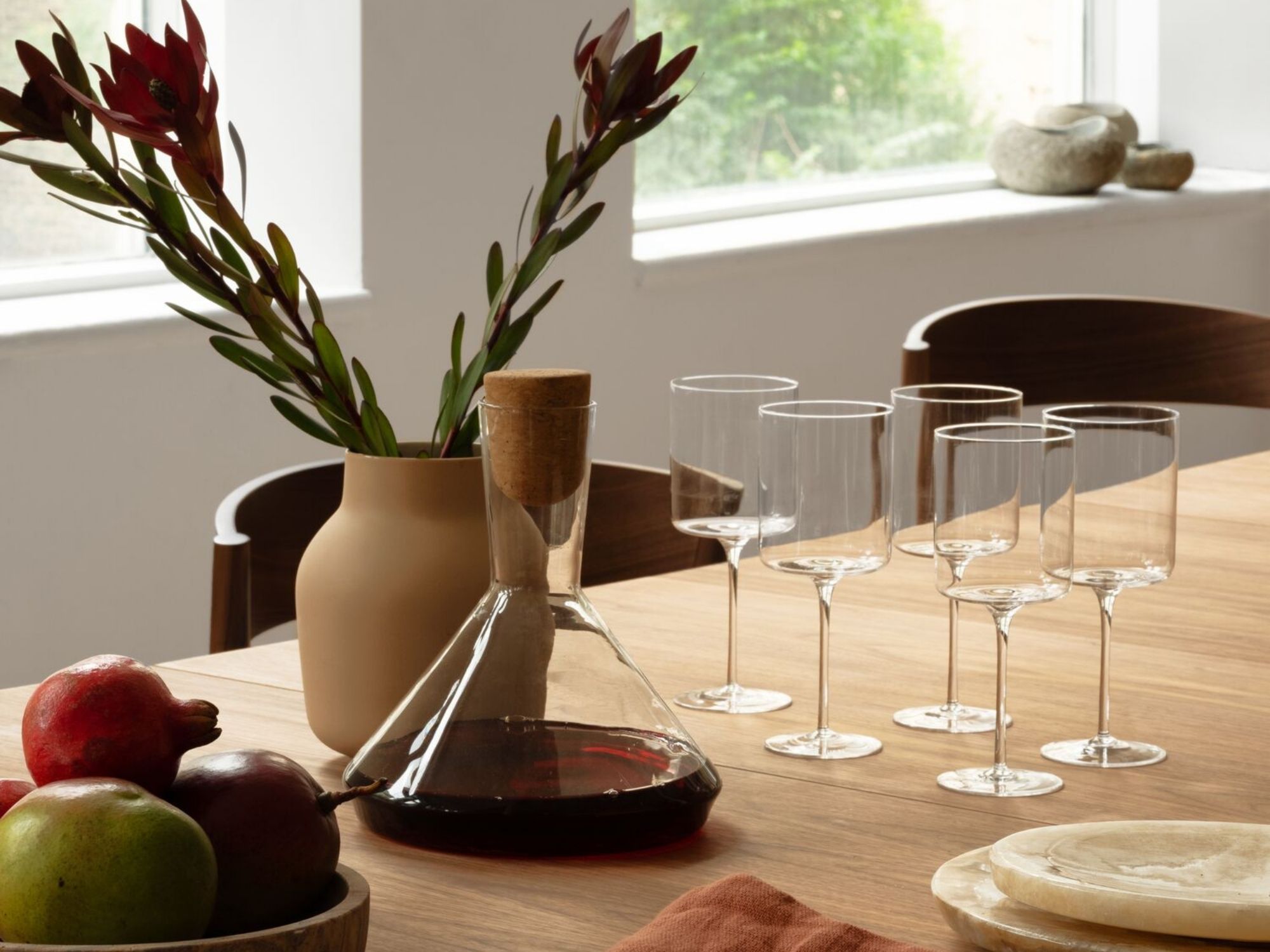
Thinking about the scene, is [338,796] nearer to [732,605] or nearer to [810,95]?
[732,605]

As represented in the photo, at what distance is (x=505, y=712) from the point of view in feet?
2.81

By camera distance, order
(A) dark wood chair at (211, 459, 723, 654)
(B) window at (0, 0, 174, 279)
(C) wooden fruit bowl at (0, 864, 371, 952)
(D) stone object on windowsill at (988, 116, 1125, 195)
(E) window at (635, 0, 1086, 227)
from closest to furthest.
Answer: (C) wooden fruit bowl at (0, 864, 371, 952) → (A) dark wood chair at (211, 459, 723, 654) → (B) window at (0, 0, 174, 279) → (E) window at (635, 0, 1086, 227) → (D) stone object on windowsill at (988, 116, 1125, 195)

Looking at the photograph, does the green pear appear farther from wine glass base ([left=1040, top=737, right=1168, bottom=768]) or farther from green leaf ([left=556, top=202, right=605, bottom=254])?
wine glass base ([left=1040, top=737, right=1168, bottom=768])

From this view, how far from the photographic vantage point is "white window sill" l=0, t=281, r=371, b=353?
89.5 inches

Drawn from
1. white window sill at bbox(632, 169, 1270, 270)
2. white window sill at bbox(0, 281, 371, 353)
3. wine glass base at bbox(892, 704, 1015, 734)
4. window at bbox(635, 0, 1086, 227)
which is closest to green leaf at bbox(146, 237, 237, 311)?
wine glass base at bbox(892, 704, 1015, 734)

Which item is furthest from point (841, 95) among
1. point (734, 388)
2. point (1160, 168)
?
point (734, 388)

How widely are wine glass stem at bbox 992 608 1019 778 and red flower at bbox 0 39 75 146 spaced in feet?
1.62

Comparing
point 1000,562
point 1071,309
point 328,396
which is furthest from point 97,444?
point 1000,562

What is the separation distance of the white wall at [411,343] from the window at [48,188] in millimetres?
222

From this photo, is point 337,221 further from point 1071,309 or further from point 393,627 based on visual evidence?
point 393,627

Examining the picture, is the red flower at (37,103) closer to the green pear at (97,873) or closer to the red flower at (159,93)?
the red flower at (159,93)

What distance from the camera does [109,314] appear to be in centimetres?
237

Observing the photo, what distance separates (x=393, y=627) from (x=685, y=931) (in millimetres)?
284

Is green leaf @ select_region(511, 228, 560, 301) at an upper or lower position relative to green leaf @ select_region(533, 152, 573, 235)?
lower
